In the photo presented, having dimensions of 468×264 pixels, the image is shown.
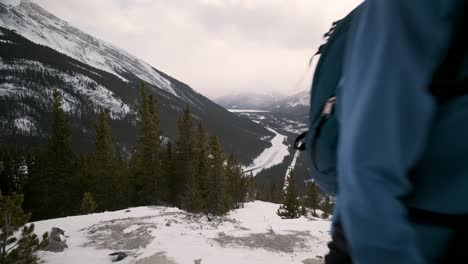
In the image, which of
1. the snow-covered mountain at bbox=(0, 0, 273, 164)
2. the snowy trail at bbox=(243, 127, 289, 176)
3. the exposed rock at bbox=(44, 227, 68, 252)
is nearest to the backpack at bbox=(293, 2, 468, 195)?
the exposed rock at bbox=(44, 227, 68, 252)

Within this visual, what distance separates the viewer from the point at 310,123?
135 cm

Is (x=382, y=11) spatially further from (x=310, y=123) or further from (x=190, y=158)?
(x=190, y=158)

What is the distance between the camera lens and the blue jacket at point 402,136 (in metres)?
0.85

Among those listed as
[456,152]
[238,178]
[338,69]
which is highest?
[338,69]

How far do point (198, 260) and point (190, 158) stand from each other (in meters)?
25.0

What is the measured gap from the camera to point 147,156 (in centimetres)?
3133

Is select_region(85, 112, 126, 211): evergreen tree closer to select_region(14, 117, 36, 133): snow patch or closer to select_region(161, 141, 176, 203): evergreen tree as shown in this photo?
select_region(161, 141, 176, 203): evergreen tree

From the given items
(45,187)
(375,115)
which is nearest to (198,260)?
(375,115)

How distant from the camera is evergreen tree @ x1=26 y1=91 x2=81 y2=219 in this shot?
1230 inches

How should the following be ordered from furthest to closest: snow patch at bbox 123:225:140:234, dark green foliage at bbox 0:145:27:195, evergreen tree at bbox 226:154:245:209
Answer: evergreen tree at bbox 226:154:245:209 → dark green foliage at bbox 0:145:27:195 → snow patch at bbox 123:225:140:234

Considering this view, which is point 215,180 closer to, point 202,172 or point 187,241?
point 202,172

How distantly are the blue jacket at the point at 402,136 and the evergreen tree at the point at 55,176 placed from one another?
33947mm

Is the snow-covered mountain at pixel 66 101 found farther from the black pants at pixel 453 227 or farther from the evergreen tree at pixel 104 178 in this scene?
the black pants at pixel 453 227

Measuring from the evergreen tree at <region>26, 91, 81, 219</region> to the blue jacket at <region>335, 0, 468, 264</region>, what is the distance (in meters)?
33.9
